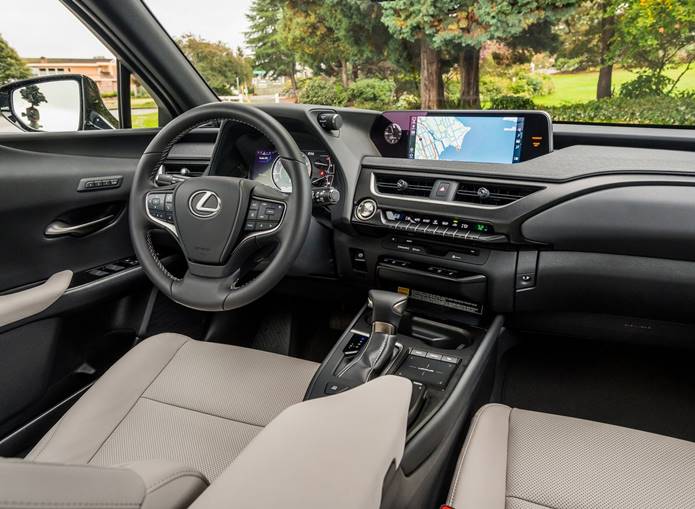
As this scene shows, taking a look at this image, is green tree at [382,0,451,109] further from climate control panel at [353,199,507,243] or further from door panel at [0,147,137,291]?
door panel at [0,147,137,291]

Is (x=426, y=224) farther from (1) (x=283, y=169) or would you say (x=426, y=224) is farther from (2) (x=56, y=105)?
(2) (x=56, y=105)

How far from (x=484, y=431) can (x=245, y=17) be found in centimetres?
302

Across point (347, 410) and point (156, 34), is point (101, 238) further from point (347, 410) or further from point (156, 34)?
point (347, 410)

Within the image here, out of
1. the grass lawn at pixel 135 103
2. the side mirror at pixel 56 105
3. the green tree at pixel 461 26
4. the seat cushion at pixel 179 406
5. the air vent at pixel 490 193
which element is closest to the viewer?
the seat cushion at pixel 179 406

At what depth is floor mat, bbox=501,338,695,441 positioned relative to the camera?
1.88 m

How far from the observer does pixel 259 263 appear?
1.69 m

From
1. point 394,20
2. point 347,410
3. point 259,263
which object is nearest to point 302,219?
point 259,263

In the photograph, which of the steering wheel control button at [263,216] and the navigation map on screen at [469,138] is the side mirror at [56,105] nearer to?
the steering wheel control button at [263,216]

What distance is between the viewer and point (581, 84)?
220 centimetres

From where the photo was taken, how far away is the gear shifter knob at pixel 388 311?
1617mm

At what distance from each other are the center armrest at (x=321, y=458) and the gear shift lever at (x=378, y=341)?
55 centimetres

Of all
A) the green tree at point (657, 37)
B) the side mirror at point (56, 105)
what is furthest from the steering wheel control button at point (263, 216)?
the green tree at point (657, 37)

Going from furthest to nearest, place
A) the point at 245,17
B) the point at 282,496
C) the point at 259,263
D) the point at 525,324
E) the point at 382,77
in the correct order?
the point at 245,17
the point at 382,77
the point at 525,324
the point at 259,263
the point at 282,496

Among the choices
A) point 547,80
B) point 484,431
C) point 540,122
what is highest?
point 547,80
